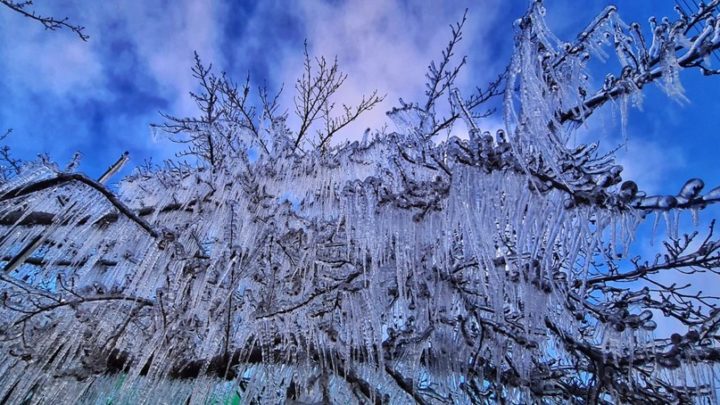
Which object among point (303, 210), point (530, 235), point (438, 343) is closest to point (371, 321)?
point (438, 343)

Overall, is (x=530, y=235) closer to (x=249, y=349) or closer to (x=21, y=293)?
(x=249, y=349)

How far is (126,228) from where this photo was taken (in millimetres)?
3199

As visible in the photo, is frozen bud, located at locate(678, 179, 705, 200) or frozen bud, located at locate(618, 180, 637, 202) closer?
frozen bud, located at locate(678, 179, 705, 200)

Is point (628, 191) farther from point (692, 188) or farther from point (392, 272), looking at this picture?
point (392, 272)

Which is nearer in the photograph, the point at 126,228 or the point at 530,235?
the point at 530,235

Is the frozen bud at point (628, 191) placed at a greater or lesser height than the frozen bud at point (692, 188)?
greater

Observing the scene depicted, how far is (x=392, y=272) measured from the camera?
9.67 feet

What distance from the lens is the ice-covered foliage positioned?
1.91 meters

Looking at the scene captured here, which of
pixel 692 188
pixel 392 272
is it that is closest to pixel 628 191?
pixel 692 188

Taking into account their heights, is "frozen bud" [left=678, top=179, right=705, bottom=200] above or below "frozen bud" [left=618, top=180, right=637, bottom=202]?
below

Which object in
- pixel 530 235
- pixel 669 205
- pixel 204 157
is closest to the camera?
pixel 669 205

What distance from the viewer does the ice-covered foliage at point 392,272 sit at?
6.25 ft

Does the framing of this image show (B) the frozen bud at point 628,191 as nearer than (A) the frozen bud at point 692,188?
No

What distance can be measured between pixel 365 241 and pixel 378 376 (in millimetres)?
1094
